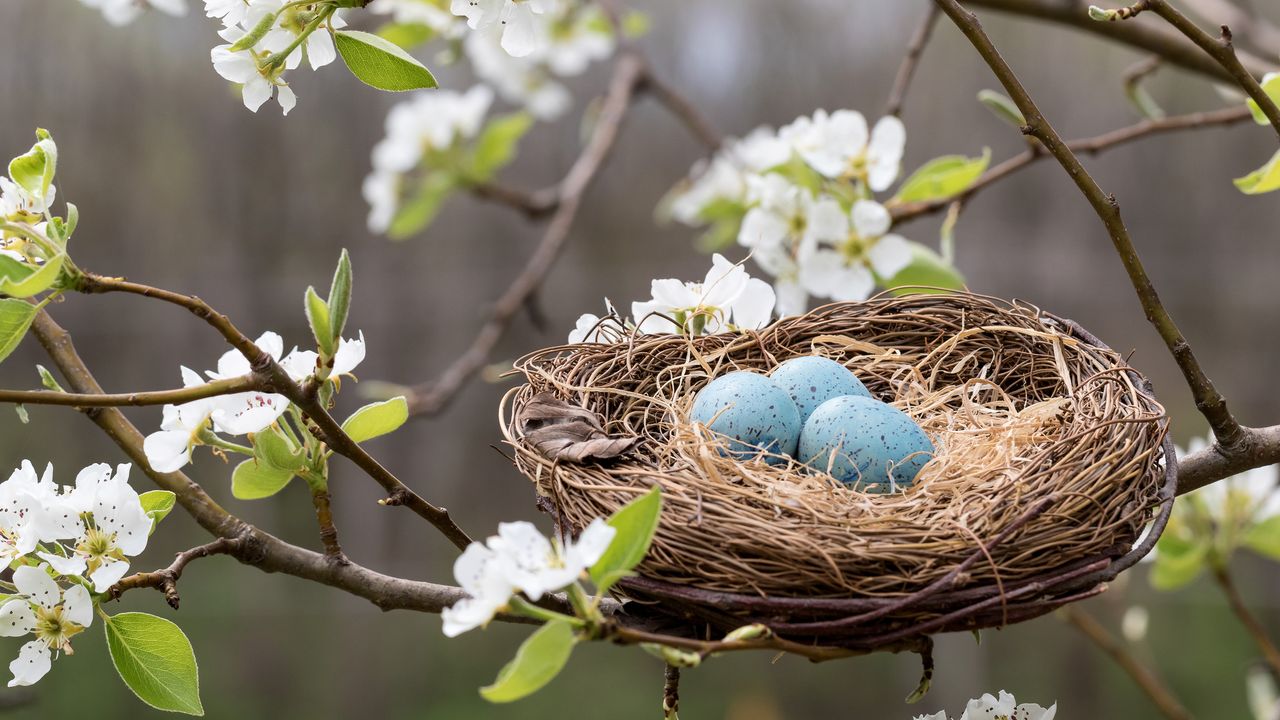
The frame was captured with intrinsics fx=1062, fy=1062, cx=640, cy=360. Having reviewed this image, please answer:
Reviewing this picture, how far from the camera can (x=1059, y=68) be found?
2.23 meters

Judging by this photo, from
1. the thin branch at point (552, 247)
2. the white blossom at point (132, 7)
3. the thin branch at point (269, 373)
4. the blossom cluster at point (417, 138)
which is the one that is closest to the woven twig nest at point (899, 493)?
the thin branch at point (269, 373)

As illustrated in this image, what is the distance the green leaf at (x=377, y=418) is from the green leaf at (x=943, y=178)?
0.55m

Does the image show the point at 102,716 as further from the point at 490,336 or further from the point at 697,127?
the point at 697,127

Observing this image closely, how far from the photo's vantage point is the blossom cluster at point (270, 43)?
547mm

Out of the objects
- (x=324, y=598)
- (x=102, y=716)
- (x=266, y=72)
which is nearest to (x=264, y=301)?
(x=324, y=598)

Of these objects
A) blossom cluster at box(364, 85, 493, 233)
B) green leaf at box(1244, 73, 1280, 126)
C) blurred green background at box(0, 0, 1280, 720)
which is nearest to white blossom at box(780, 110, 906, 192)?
green leaf at box(1244, 73, 1280, 126)

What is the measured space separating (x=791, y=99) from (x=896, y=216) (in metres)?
1.36

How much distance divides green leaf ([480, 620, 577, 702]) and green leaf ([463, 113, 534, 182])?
1.09 metres

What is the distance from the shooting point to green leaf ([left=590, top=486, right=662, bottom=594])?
1.43ft

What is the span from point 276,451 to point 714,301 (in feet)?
1.12

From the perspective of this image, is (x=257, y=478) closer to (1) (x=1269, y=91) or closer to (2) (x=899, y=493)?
(2) (x=899, y=493)

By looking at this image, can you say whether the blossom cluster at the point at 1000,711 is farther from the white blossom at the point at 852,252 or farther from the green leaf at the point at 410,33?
the green leaf at the point at 410,33

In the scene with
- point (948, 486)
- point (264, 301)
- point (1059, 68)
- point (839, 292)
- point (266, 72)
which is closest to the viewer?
point (266, 72)

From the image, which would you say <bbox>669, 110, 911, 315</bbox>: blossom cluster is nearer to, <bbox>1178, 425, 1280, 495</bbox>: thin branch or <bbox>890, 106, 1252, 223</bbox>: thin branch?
<bbox>890, 106, 1252, 223</bbox>: thin branch
